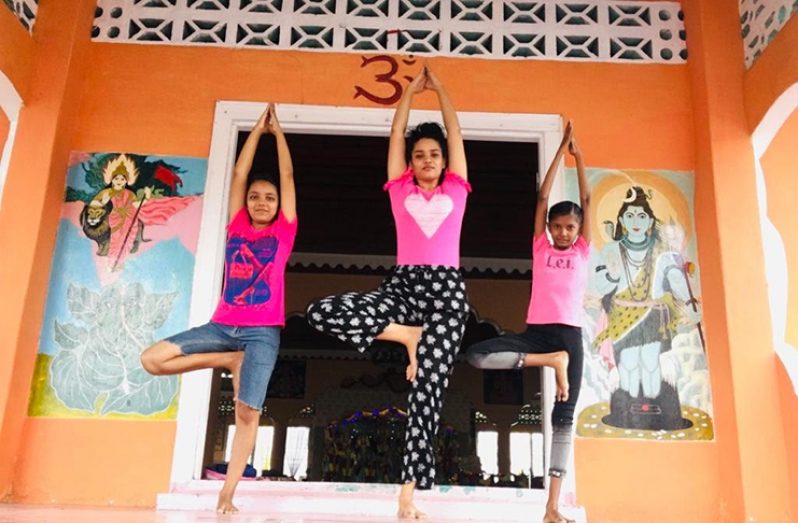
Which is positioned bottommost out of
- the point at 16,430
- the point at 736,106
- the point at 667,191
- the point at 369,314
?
the point at 16,430

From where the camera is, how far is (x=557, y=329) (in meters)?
3.77

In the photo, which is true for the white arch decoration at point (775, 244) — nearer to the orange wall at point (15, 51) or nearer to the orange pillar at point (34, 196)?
the orange pillar at point (34, 196)

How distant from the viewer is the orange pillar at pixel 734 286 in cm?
401

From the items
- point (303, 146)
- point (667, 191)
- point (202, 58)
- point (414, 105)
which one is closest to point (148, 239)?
point (202, 58)

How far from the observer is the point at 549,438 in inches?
165

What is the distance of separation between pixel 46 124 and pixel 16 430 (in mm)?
1708

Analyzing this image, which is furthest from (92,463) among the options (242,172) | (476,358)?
(476,358)

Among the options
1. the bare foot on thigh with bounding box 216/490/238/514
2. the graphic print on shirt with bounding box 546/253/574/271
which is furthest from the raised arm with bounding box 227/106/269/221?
the graphic print on shirt with bounding box 546/253/574/271

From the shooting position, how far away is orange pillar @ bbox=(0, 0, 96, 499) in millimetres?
4145

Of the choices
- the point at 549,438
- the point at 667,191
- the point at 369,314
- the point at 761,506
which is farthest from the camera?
the point at 667,191

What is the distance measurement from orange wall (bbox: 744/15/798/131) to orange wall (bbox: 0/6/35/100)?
4.16 meters

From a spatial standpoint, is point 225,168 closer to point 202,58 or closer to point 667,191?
point 202,58

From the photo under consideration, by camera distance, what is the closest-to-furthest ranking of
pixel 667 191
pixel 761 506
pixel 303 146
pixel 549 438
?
pixel 761 506
pixel 549 438
pixel 667 191
pixel 303 146

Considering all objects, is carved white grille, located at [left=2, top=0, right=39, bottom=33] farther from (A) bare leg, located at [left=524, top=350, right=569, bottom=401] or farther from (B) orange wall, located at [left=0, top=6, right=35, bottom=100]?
(A) bare leg, located at [left=524, top=350, right=569, bottom=401]
